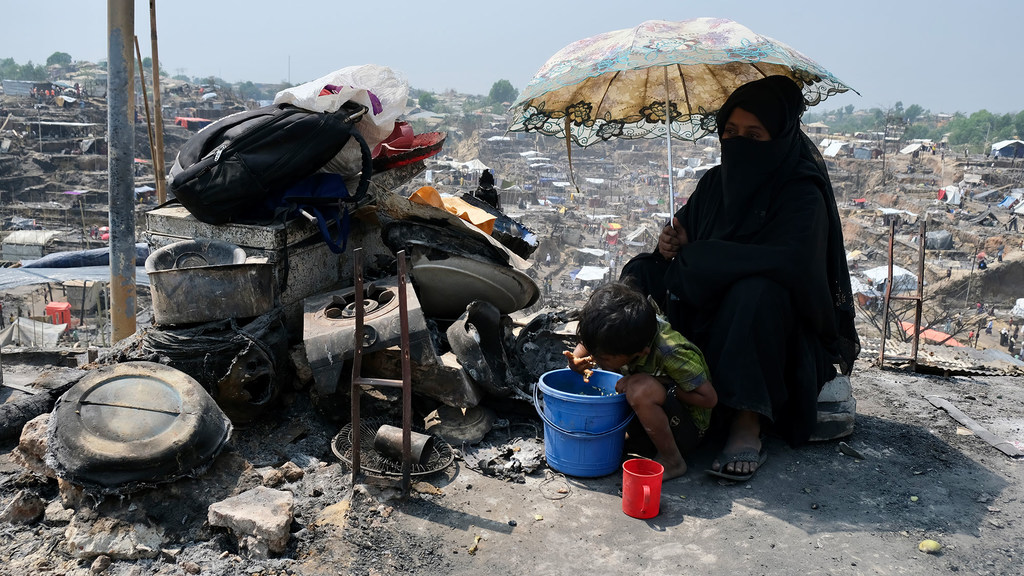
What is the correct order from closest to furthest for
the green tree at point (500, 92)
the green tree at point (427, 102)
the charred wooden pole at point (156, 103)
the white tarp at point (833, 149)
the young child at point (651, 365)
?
the young child at point (651, 365)
the charred wooden pole at point (156, 103)
the white tarp at point (833, 149)
the green tree at point (427, 102)
the green tree at point (500, 92)

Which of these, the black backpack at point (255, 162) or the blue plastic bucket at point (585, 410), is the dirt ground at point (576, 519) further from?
the black backpack at point (255, 162)

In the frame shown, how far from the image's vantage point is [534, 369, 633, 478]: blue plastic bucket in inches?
106

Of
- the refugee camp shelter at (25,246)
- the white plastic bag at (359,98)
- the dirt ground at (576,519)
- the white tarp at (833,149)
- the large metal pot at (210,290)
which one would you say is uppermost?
the white tarp at (833,149)

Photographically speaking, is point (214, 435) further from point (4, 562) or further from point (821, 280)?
point (821, 280)

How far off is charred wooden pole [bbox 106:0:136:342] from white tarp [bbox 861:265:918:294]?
23.6 m

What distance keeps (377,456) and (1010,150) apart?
60.2 metres

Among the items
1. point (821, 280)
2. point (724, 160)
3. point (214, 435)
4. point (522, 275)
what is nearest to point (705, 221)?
point (724, 160)

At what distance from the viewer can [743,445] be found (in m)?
2.81

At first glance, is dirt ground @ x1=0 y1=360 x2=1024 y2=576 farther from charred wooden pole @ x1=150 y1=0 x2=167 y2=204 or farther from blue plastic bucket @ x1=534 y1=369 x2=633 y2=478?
charred wooden pole @ x1=150 y1=0 x2=167 y2=204

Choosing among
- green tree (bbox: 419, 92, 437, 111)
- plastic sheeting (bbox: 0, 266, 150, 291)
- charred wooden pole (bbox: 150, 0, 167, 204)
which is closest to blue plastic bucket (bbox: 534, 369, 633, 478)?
charred wooden pole (bbox: 150, 0, 167, 204)

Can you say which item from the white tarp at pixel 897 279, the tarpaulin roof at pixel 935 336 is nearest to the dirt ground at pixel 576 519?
the tarpaulin roof at pixel 935 336

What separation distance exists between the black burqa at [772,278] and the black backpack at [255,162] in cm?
177

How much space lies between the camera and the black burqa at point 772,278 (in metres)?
2.78

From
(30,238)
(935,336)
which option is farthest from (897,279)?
(30,238)
